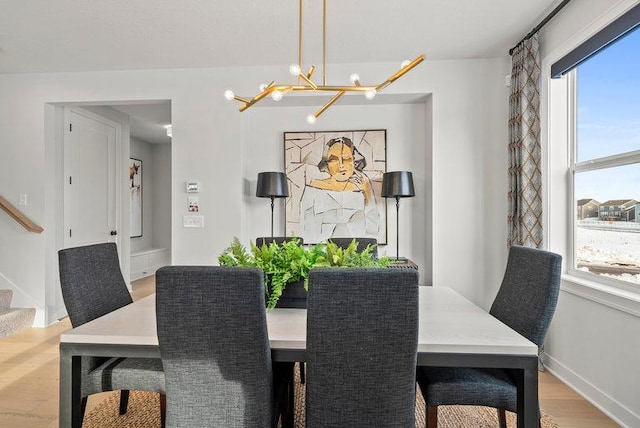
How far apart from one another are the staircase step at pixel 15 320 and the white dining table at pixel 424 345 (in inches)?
106

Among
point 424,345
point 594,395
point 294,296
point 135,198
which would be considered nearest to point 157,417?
point 294,296

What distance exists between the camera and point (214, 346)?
117 cm

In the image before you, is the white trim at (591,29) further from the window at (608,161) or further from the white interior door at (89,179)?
the white interior door at (89,179)

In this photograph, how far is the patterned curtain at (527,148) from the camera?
2715 millimetres

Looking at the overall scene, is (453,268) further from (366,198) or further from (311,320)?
(311,320)

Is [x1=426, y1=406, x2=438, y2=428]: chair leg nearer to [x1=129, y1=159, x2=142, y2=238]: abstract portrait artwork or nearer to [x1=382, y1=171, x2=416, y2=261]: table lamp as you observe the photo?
[x1=382, y1=171, x2=416, y2=261]: table lamp

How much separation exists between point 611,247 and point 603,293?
0.98 ft

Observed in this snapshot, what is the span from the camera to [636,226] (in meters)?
1.97

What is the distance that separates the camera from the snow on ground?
200cm

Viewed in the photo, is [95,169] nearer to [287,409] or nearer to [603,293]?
[287,409]

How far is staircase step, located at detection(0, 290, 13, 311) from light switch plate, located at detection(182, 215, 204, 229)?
187cm

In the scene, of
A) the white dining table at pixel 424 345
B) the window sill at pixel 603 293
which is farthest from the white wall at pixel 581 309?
the white dining table at pixel 424 345

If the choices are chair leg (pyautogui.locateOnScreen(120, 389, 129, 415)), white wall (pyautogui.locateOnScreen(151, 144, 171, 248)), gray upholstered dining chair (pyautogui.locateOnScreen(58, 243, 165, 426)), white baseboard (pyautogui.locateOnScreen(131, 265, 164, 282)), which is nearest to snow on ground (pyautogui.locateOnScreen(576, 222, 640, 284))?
gray upholstered dining chair (pyautogui.locateOnScreen(58, 243, 165, 426))

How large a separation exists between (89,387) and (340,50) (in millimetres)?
2920
